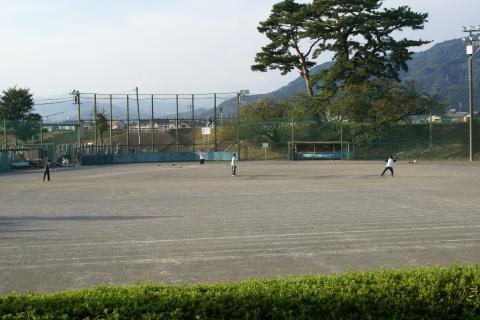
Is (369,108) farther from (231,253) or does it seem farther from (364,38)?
(231,253)

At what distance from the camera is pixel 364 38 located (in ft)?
179

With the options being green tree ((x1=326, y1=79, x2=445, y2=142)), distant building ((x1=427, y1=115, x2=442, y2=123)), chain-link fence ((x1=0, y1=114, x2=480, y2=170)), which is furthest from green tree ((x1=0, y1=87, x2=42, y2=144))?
distant building ((x1=427, y1=115, x2=442, y2=123))

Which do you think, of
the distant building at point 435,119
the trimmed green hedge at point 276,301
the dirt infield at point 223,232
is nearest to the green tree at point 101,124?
the distant building at point 435,119

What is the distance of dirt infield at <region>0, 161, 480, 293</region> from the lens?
938 centimetres

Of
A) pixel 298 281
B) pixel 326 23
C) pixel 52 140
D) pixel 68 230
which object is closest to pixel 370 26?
pixel 326 23

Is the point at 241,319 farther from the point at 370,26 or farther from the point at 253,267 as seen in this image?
the point at 370,26

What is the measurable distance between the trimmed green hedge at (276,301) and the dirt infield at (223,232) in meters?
2.90

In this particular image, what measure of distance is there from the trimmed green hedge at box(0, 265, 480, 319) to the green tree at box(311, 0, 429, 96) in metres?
49.5

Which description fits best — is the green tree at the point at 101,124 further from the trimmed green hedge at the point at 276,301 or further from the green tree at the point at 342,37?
the trimmed green hedge at the point at 276,301

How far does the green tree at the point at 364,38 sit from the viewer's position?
53.1 meters

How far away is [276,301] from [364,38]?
2075 inches

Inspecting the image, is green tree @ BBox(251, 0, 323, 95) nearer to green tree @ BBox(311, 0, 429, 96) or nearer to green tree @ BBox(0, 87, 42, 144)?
green tree @ BBox(311, 0, 429, 96)

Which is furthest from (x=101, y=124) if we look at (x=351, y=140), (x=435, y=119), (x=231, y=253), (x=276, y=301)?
(x=276, y=301)

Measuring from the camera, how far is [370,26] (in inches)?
2078
